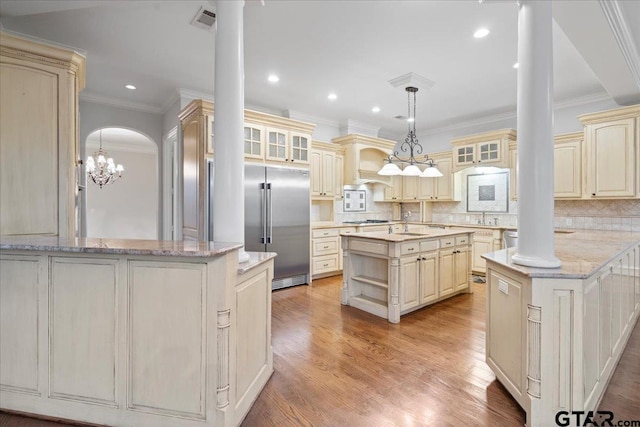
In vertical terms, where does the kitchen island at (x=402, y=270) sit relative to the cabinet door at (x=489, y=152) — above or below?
below

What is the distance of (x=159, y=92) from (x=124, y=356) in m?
3.98

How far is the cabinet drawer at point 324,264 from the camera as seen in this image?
17.2ft

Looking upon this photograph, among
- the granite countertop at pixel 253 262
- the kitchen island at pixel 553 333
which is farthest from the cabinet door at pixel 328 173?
the kitchen island at pixel 553 333

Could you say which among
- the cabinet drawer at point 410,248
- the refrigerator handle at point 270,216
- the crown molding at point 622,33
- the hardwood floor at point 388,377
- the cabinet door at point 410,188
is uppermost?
the crown molding at point 622,33

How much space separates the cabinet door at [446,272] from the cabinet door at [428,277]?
0.11 m

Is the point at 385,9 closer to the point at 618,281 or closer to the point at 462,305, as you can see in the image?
the point at 618,281

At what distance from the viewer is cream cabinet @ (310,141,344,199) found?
18.1 ft

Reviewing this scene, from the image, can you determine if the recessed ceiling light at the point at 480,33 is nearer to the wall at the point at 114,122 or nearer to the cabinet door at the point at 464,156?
the cabinet door at the point at 464,156

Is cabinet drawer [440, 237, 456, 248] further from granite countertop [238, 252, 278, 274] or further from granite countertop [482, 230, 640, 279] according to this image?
granite countertop [238, 252, 278, 274]

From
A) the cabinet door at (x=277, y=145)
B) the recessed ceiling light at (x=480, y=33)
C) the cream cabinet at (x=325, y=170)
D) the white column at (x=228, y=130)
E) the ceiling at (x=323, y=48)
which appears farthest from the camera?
the cream cabinet at (x=325, y=170)

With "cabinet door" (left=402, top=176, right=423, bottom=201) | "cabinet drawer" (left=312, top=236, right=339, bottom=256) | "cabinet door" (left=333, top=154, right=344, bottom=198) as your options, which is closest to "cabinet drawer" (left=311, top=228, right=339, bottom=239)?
"cabinet drawer" (left=312, top=236, right=339, bottom=256)

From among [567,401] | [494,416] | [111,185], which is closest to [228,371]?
[494,416]

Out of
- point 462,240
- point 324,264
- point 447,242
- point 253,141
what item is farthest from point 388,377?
point 253,141

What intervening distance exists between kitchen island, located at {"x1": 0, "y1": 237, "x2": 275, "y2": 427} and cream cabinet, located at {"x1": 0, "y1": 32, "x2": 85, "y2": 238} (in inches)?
28.8
